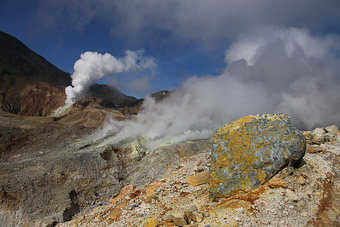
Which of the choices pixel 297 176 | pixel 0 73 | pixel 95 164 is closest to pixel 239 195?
pixel 297 176

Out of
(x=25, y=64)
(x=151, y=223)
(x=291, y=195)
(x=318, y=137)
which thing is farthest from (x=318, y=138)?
(x=25, y=64)

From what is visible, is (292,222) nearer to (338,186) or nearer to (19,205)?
(338,186)

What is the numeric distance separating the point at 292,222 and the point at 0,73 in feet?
241

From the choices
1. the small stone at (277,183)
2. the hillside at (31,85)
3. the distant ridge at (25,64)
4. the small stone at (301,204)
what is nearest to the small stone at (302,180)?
the small stone at (277,183)

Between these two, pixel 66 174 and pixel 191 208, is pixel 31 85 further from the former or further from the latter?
pixel 191 208

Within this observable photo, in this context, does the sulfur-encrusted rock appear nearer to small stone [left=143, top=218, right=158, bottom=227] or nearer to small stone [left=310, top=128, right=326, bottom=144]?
small stone [left=143, top=218, right=158, bottom=227]

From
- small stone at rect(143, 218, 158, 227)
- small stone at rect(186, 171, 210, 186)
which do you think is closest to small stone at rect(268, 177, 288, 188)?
small stone at rect(186, 171, 210, 186)

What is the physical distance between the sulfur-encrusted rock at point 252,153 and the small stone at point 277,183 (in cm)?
12

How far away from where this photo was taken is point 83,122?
1544 inches

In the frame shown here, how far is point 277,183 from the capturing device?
12.7 ft

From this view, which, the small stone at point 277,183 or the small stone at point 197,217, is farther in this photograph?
the small stone at point 277,183

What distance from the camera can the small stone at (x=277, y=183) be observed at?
385 cm

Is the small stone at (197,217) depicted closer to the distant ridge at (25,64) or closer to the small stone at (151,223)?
the small stone at (151,223)

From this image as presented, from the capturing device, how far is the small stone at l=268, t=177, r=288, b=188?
3848mm
